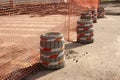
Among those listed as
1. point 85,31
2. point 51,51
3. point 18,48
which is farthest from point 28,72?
point 85,31

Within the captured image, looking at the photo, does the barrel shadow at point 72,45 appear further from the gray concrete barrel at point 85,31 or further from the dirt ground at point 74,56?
the gray concrete barrel at point 85,31

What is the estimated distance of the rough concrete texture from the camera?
775cm

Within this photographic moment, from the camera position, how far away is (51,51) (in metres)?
8.04

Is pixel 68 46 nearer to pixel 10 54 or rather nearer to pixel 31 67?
pixel 10 54

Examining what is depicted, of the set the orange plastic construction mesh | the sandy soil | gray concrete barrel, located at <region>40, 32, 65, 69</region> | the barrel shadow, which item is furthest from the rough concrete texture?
the orange plastic construction mesh

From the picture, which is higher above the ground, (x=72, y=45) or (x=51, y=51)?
(x=51, y=51)

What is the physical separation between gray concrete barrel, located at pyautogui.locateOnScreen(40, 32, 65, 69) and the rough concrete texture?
23 cm

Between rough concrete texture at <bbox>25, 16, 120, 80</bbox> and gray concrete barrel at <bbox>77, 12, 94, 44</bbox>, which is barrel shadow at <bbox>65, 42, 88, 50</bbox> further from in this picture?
gray concrete barrel at <bbox>77, 12, 94, 44</bbox>

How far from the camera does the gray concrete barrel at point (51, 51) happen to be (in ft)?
26.3

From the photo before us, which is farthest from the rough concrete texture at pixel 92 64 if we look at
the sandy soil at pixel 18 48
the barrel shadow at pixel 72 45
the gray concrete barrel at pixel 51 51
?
the sandy soil at pixel 18 48

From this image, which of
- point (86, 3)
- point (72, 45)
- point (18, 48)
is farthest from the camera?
point (86, 3)

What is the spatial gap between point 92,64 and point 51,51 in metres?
1.54

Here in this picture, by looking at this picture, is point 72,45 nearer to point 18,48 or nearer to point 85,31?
point 85,31

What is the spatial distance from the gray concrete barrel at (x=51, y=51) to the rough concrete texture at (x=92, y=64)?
23 cm
